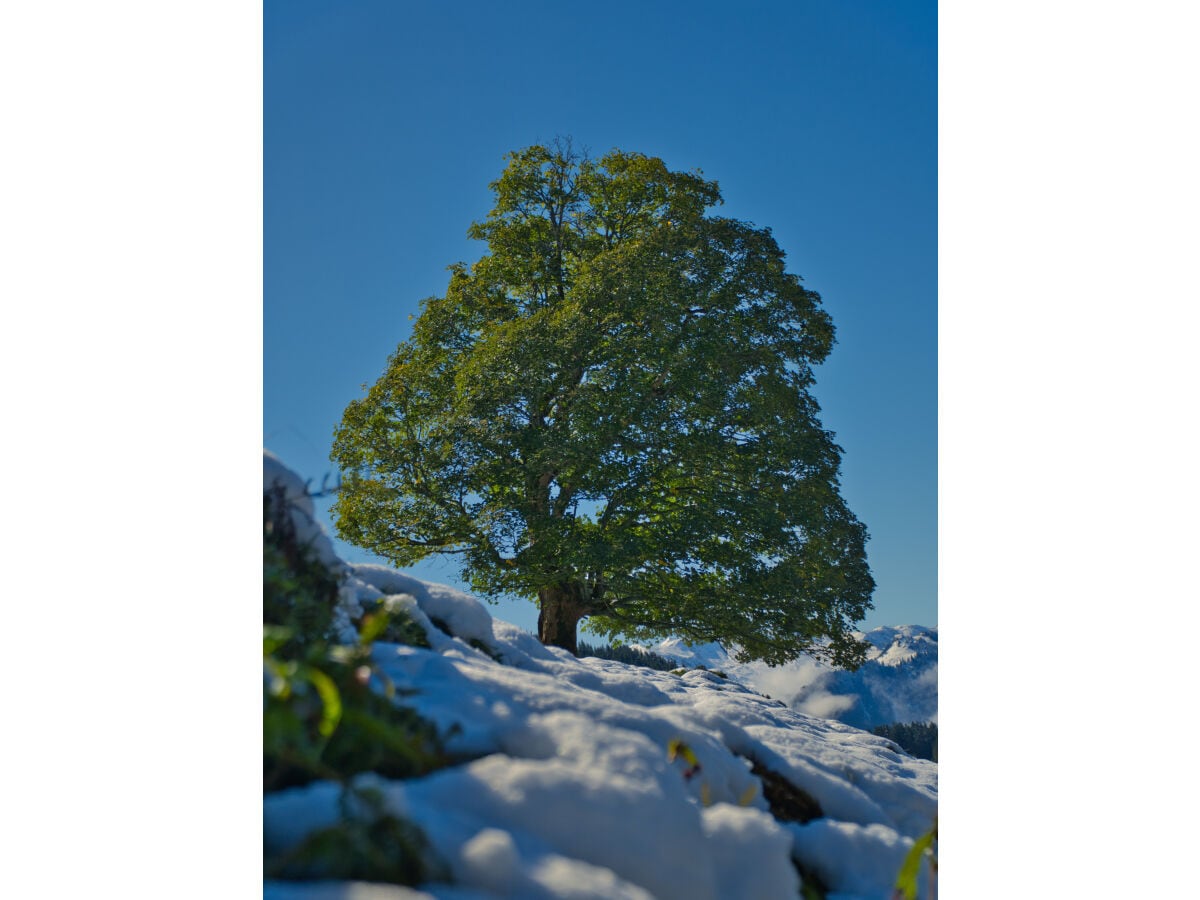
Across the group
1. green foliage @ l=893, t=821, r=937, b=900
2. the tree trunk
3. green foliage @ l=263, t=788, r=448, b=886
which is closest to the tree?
the tree trunk

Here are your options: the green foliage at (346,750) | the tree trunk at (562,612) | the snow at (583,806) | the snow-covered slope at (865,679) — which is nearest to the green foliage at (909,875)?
the snow at (583,806)

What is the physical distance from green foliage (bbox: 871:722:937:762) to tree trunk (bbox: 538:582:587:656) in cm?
335

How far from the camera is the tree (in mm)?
7781

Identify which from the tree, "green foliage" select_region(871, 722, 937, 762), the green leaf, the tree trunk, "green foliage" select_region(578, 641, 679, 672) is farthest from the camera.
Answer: the tree trunk

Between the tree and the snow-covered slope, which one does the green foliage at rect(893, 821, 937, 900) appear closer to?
the snow-covered slope

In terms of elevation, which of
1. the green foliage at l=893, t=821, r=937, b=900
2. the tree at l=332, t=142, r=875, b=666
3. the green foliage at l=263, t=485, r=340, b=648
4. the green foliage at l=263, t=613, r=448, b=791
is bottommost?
the green foliage at l=893, t=821, r=937, b=900

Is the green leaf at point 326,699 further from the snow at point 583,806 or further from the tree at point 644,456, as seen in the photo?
the tree at point 644,456

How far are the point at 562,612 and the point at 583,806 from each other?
706cm

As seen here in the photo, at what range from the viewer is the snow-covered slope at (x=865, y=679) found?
5270 millimetres

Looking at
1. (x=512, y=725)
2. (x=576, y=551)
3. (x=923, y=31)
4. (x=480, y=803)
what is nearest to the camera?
(x=480, y=803)

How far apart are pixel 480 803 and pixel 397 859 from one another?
0.76ft
